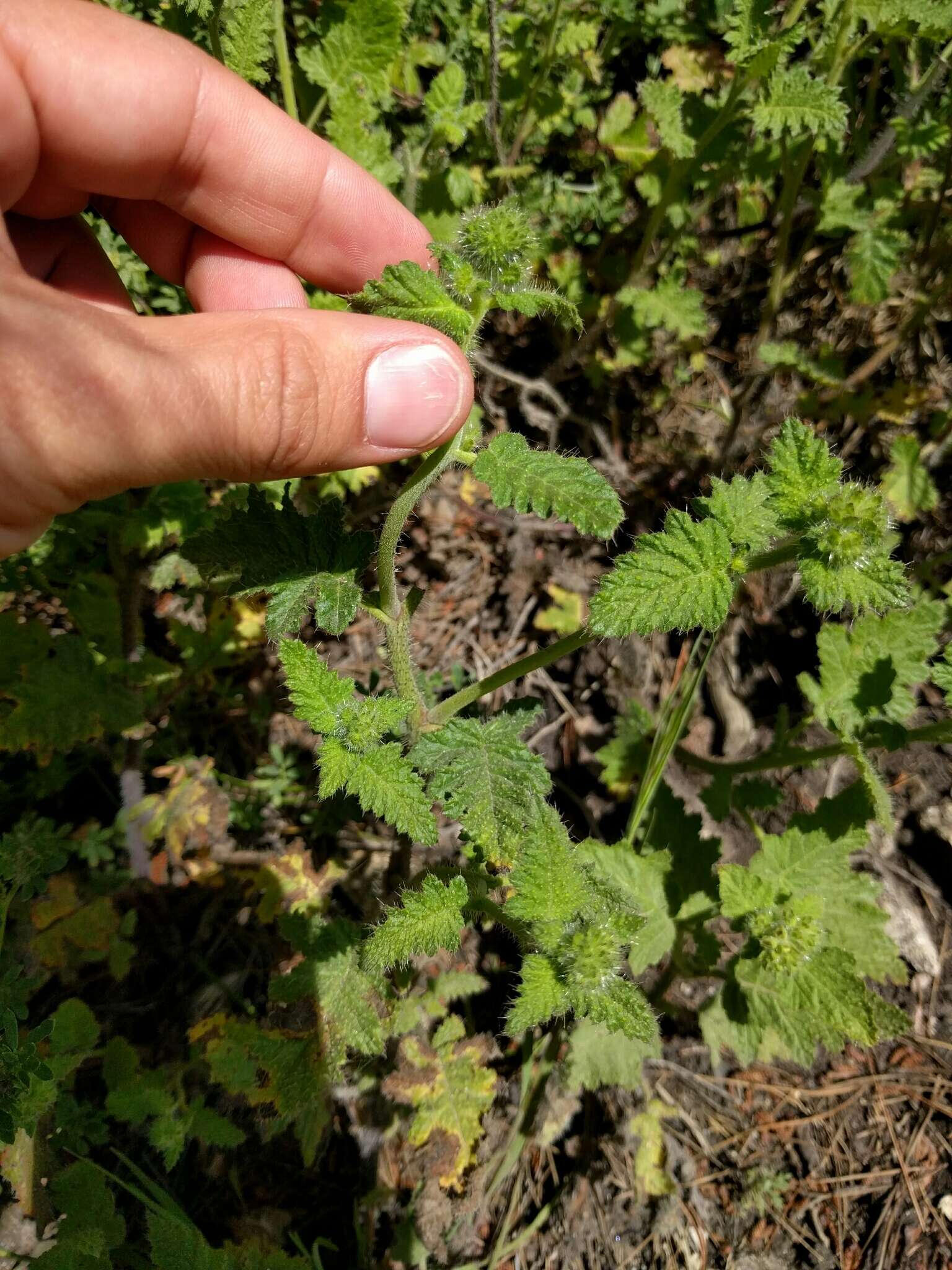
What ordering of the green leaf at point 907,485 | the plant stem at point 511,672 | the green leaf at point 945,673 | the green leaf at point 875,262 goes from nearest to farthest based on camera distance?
the plant stem at point 511,672, the green leaf at point 945,673, the green leaf at point 875,262, the green leaf at point 907,485

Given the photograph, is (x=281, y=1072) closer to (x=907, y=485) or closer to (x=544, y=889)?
(x=544, y=889)

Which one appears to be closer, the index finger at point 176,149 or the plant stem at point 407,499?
the plant stem at point 407,499

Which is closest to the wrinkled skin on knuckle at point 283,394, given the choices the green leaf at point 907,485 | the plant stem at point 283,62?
the plant stem at point 283,62

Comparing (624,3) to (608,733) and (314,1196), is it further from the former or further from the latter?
(314,1196)

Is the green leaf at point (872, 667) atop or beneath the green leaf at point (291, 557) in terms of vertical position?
beneath

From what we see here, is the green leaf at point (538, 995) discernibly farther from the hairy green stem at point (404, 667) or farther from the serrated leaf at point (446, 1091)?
the serrated leaf at point (446, 1091)

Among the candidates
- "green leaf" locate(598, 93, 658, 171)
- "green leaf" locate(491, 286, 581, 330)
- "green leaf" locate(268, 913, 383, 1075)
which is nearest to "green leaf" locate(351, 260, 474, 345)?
"green leaf" locate(491, 286, 581, 330)

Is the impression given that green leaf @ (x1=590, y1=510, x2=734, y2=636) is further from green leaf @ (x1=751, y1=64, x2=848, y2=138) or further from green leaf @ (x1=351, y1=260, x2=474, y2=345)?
green leaf @ (x1=751, y1=64, x2=848, y2=138)
